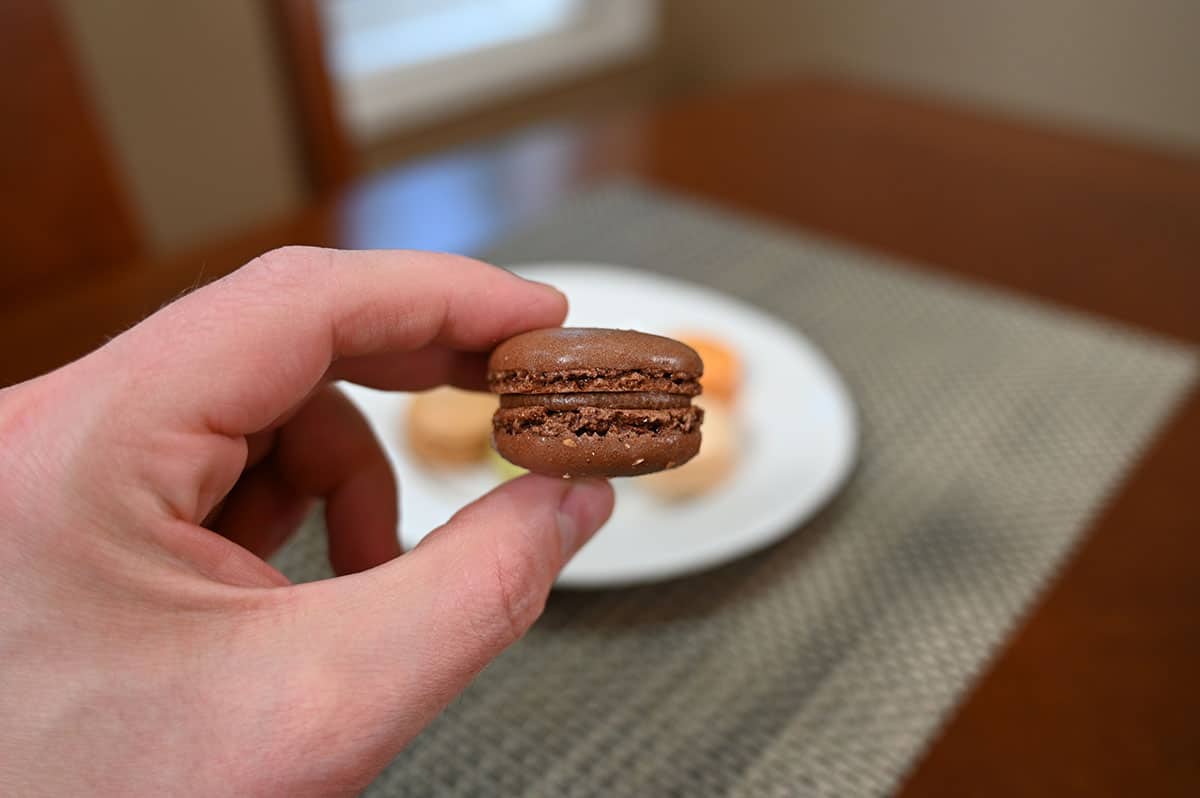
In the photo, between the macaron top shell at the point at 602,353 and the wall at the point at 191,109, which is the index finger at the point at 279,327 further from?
the wall at the point at 191,109

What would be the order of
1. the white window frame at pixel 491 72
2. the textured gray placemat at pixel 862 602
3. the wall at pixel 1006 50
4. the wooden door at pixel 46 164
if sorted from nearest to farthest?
the textured gray placemat at pixel 862 602 < the wooden door at pixel 46 164 < the wall at pixel 1006 50 < the white window frame at pixel 491 72

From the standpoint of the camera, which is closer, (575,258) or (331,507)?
(331,507)

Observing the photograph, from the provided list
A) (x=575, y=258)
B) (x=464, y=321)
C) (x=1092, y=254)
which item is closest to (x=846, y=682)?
(x=464, y=321)

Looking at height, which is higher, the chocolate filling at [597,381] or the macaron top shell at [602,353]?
the macaron top shell at [602,353]

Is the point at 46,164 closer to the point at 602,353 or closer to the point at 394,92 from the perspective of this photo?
the point at 394,92

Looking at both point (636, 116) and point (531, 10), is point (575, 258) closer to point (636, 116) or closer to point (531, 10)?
point (636, 116)

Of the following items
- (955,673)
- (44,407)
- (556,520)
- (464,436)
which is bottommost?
(955,673)

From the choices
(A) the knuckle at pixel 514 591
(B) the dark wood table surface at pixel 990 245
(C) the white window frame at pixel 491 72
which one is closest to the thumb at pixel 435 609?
(A) the knuckle at pixel 514 591
